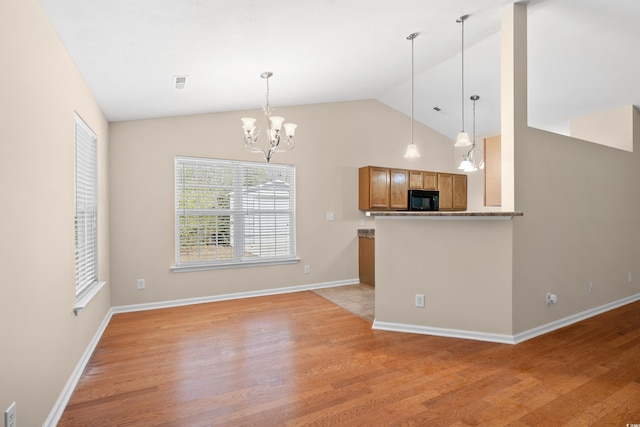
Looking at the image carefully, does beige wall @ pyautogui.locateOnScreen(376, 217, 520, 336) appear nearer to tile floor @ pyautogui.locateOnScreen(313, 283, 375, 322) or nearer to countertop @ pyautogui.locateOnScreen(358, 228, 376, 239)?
tile floor @ pyautogui.locateOnScreen(313, 283, 375, 322)

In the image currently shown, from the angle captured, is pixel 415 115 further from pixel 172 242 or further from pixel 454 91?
pixel 172 242

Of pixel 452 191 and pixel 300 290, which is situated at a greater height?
pixel 452 191

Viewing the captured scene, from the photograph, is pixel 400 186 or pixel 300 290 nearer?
pixel 300 290

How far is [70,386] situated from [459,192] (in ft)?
21.0

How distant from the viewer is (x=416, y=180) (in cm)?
604

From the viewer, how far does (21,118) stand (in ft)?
5.25

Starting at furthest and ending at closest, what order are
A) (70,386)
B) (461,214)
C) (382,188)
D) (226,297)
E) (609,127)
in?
(382,188)
(609,127)
(226,297)
(461,214)
(70,386)

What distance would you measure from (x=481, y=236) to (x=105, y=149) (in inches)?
160

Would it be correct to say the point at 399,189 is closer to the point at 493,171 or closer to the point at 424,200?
the point at 424,200

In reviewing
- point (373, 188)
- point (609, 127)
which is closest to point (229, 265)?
point (373, 188)

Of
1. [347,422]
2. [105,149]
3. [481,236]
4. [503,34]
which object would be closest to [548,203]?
[481,236]

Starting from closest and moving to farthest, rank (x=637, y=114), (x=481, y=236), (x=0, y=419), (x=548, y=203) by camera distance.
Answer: (x=0, y=419) < (x=481, y=236) < (x=548, y=203) < (x=637, y=114)

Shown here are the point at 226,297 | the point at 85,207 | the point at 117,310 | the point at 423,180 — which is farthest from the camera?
the point at 423,180

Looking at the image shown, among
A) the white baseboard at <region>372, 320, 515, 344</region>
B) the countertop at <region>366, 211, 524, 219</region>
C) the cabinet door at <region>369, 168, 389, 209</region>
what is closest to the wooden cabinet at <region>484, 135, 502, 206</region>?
the countertop at <region>366, 211, 524, 219</region>
